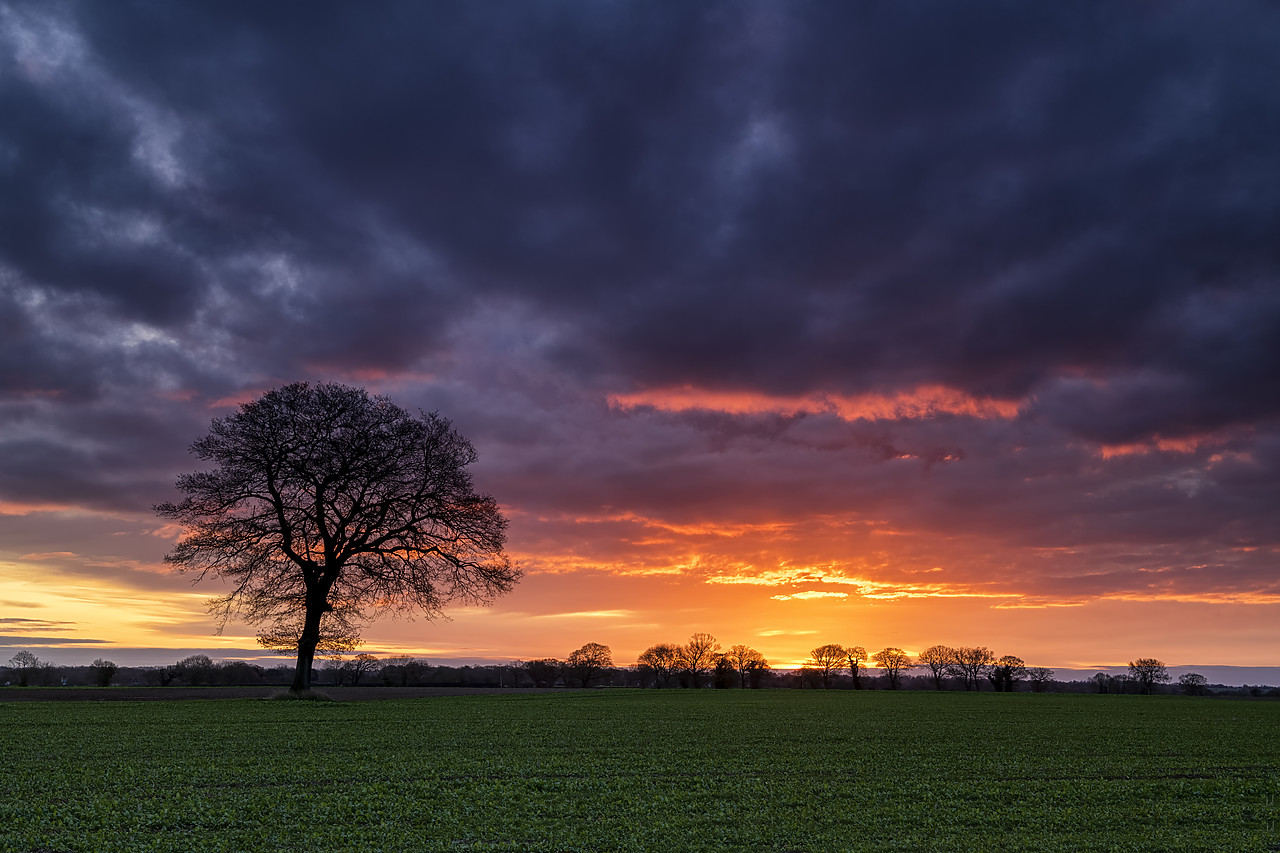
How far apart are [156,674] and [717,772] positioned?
75657 millimetres

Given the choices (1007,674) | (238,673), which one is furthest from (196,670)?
(1007,674)

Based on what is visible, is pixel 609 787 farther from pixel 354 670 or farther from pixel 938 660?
pixel 938 660

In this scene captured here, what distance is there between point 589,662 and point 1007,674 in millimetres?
66781

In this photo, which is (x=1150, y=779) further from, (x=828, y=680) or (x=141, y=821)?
(x=828, y=680)

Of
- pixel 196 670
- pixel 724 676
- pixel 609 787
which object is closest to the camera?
pixel 609 787

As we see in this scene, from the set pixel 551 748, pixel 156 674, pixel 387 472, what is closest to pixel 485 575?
pixel 387 472

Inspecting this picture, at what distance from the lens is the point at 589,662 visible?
13175cm

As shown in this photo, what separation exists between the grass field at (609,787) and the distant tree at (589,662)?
101 m

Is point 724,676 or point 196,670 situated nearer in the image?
point 196,670

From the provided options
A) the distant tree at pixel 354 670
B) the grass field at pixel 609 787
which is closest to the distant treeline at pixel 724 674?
the distant tree at pixel 354 670

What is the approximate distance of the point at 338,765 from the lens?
18.0 meters

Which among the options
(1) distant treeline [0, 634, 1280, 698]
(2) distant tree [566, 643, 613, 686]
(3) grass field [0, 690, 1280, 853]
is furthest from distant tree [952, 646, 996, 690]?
(3) grass field [0, 690, 1280, 853]

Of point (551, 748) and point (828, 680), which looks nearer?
point (551, 748)

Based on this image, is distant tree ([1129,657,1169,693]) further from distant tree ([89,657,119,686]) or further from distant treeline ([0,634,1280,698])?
distant tree ([89,657,119,686])
